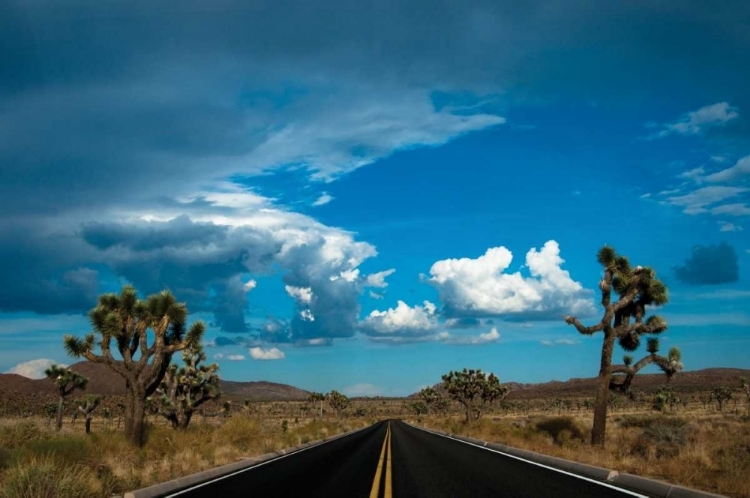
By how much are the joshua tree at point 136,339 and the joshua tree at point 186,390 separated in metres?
12.8

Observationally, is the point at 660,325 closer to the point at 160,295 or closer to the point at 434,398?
the point at 160,295

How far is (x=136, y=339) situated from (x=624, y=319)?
21.2 metres

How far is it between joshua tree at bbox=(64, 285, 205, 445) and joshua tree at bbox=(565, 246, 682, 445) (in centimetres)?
1728

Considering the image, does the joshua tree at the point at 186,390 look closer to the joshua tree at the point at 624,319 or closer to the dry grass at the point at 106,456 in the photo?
the dry grass at the point at 106,456

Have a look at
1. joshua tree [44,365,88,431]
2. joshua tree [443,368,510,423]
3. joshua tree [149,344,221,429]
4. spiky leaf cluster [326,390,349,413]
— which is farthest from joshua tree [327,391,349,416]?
joshua tree [149,344,221,429]

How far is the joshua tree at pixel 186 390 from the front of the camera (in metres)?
38.1

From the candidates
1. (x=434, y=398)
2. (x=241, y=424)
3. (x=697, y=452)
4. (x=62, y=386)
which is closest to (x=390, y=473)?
(x=697, y=452)

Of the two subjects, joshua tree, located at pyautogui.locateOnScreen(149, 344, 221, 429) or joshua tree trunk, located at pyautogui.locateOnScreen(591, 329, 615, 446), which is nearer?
joshua tree trunk, located at pyautogui.locateOnScreen(591, 329, 615, 446)

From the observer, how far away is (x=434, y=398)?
130250mm

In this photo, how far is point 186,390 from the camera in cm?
3972

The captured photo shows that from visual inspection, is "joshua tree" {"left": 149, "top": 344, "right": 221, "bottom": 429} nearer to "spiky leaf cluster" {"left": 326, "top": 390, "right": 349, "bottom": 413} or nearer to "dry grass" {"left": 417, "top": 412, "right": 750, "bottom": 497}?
"dry grass" {"left": 417, "top": 412, "right": 750, "bottom": 497}

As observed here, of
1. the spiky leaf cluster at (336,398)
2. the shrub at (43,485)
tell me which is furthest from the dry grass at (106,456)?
the spiky leaf cluster at (336,398)

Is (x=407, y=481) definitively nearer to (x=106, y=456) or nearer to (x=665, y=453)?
(x=106, y=456)

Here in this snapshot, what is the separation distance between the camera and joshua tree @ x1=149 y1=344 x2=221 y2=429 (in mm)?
38125
